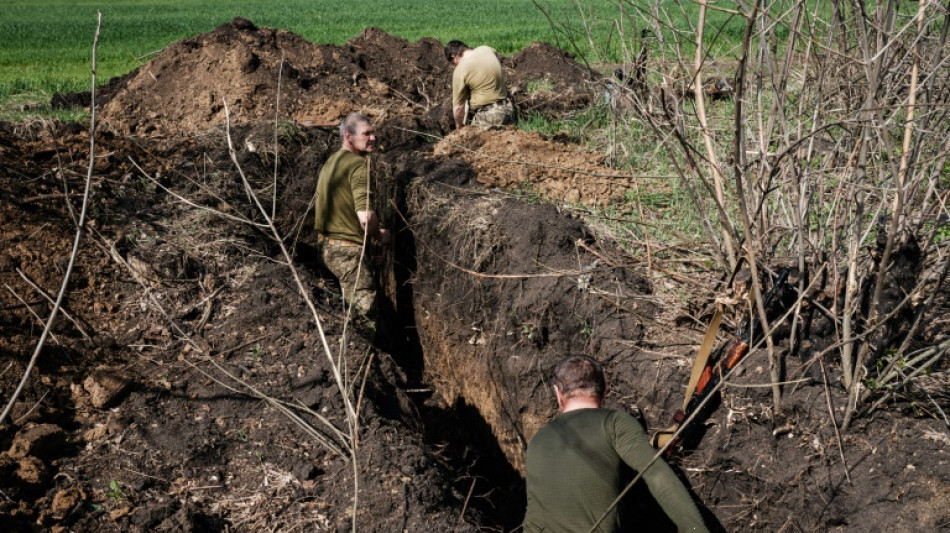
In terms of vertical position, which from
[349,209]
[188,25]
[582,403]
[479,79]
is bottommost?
[582,403]

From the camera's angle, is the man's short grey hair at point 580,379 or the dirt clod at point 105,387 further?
the dirt clod at point 105,387

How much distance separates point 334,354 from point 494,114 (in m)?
4.16

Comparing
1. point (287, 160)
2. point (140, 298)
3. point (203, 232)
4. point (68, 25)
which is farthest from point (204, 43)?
point (68, 25)

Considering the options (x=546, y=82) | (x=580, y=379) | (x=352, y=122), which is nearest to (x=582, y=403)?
(x=580, y=379)

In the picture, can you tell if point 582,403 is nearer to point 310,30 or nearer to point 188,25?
point 310,30

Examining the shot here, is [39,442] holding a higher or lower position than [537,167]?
lower

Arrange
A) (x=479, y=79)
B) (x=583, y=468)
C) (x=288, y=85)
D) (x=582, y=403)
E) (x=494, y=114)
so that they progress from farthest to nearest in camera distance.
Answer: (x=288, y=85) → (x=494, y=114) → (x=479, y=79) → (x=582, y=403) → (x=583, y=468)

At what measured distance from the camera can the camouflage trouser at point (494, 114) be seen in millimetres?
8648

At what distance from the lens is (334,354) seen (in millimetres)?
5566

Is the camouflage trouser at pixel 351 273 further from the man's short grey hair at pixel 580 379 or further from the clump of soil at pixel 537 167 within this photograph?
the man's short grey hair at pixel 580 379

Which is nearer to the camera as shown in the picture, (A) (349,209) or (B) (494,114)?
(A) (349,209)

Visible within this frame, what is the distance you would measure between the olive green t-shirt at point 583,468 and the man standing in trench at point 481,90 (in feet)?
18.2

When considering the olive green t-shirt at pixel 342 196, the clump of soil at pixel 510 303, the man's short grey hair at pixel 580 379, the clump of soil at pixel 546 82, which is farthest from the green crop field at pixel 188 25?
the man's short grey hair at pixel 580 379

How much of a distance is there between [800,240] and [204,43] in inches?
362
